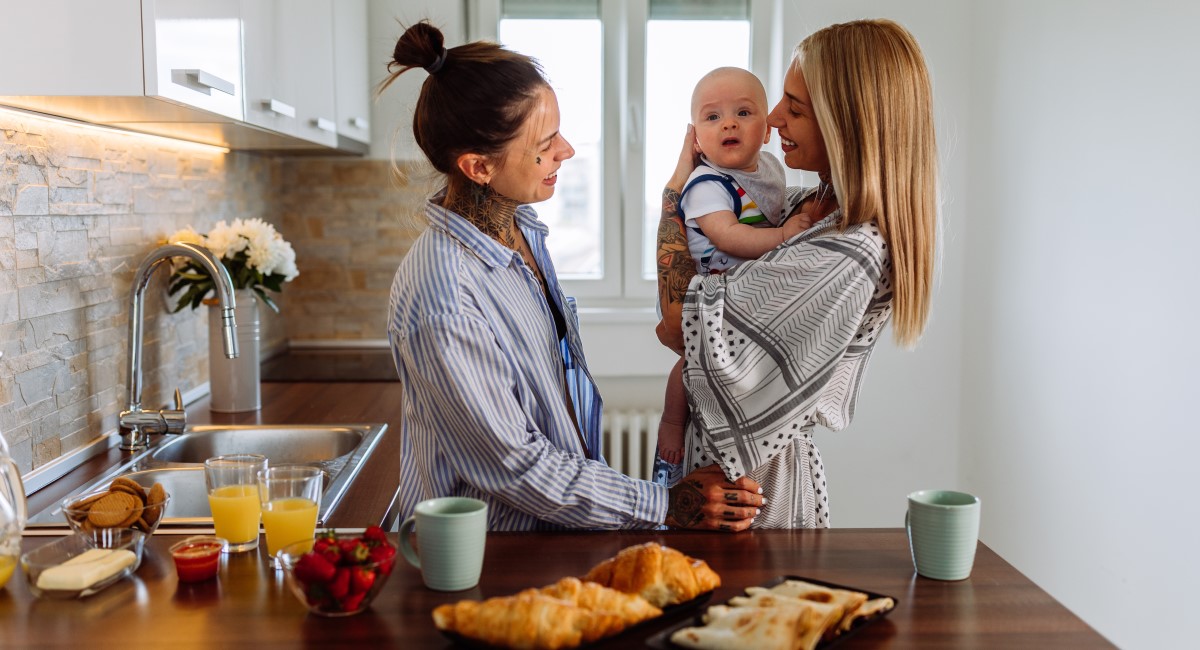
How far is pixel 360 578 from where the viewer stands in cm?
111

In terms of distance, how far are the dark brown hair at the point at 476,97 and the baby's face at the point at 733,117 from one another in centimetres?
41

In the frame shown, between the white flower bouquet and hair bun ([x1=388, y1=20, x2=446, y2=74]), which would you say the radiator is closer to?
the white flower bouquet

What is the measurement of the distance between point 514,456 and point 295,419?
1.28 m

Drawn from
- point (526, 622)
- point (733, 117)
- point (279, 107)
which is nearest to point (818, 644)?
point (526, 622)

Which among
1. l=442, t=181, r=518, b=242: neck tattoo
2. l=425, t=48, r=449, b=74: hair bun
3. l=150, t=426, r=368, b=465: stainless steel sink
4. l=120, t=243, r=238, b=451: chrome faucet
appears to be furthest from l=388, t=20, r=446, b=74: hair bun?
l=150, t=426, r=368, b=465: stainless steel sink

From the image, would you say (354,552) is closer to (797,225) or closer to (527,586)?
(527,586)

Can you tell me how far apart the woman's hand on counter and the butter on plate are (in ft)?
2.37

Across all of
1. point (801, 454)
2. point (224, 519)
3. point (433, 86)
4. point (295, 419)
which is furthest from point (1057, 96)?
point (224, 519)

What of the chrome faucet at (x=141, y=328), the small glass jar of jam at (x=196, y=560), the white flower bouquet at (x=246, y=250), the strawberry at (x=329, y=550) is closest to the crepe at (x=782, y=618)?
the strawberry at (x=329, y=550)

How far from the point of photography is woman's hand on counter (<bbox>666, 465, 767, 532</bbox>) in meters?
1.44

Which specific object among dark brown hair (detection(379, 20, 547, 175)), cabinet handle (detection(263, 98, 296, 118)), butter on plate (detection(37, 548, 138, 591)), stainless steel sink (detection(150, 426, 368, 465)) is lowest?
stainless steel sink (detection(150, 426, 368, 465))

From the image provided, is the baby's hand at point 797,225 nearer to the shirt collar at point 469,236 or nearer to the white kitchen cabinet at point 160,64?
the shirt collar at point 469,236

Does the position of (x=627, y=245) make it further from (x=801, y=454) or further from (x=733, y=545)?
(x=733, y=545)

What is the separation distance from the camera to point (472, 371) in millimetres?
1346
